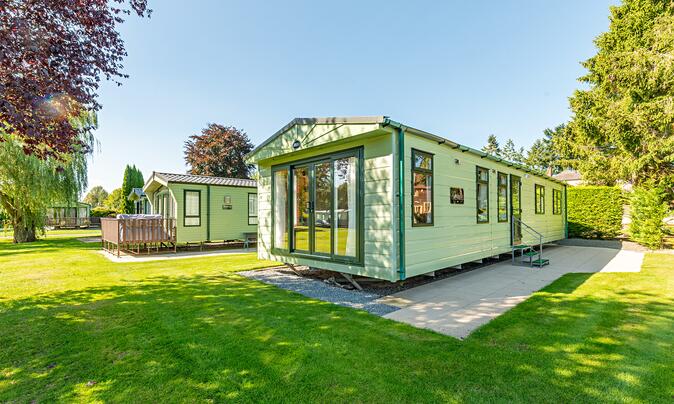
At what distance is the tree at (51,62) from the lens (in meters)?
3.99

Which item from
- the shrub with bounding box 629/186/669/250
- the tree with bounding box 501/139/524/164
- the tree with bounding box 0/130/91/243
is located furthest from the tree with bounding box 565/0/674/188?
the tree with bounding box 501/139/524/164

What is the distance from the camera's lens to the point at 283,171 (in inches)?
276

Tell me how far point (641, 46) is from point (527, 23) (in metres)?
7.84

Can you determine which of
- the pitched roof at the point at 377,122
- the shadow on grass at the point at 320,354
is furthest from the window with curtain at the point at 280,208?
the shadow on grass at the point at 320,354

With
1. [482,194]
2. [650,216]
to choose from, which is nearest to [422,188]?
[482,194]

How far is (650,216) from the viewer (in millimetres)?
9867

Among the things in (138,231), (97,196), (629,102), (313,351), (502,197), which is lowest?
(313,351)

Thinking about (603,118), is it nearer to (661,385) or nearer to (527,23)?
(527,23)

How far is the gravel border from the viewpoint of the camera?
15.1 feet

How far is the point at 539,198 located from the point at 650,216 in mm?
3081

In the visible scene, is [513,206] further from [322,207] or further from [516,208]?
[322,207]

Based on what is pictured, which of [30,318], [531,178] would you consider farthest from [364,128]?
[531,178]

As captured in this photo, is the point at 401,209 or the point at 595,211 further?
the point at 595,211

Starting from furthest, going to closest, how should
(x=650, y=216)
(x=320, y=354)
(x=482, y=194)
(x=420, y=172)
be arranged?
(x=650, y=216)
(x=482, y=194)
(x=420, y=172)
(x=320, y=354)
